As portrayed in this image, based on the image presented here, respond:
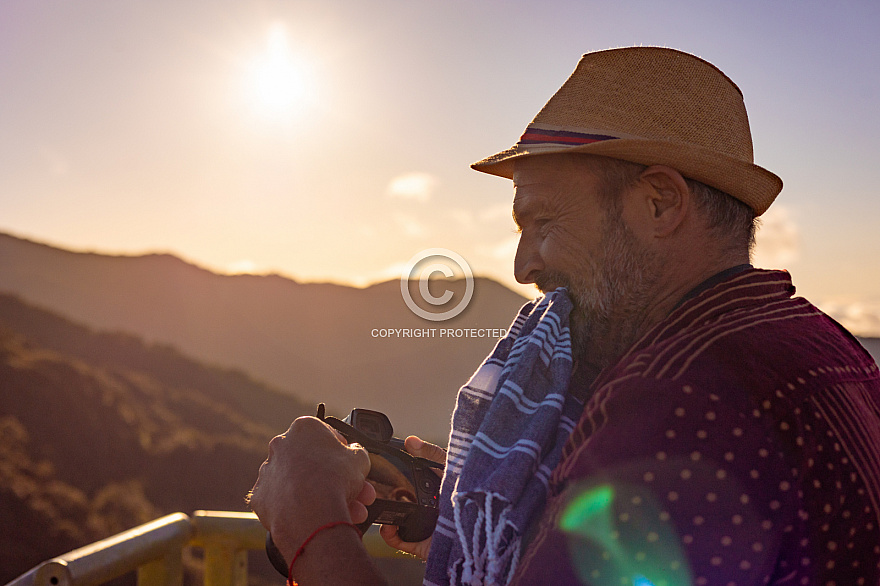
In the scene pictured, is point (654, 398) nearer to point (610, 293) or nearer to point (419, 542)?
point (610, 293)

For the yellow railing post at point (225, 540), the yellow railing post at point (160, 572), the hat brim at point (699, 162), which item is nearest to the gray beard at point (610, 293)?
the hat brim at point (699, 162)

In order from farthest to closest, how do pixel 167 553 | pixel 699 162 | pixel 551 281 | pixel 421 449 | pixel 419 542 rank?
pixel 167 553
pixel 421 449
pixel 419 542
pixel 551 281
pixel 699 162

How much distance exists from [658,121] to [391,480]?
123cm

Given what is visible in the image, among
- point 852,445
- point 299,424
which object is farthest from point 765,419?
point 299,424

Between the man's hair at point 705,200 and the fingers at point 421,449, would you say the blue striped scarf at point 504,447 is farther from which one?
the fingers at point 421,449

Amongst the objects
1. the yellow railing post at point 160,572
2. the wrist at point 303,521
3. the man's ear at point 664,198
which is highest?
the man's ear at point 664,198

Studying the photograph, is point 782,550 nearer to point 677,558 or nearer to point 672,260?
point 677,558

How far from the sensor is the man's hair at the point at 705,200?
5.15 feet

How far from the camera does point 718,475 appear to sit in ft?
3.12

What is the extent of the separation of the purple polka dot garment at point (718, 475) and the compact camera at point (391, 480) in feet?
2.18

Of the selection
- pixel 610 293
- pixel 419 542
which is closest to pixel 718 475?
pixel 610 293

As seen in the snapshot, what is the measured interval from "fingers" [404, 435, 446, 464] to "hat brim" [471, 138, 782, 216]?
1.09 m

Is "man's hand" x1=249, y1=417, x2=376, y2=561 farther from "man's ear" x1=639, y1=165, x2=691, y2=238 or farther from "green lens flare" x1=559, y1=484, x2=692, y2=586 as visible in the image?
"man's ear" x1=639, y1=165, x2=691, y2=238

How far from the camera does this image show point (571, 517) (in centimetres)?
101
